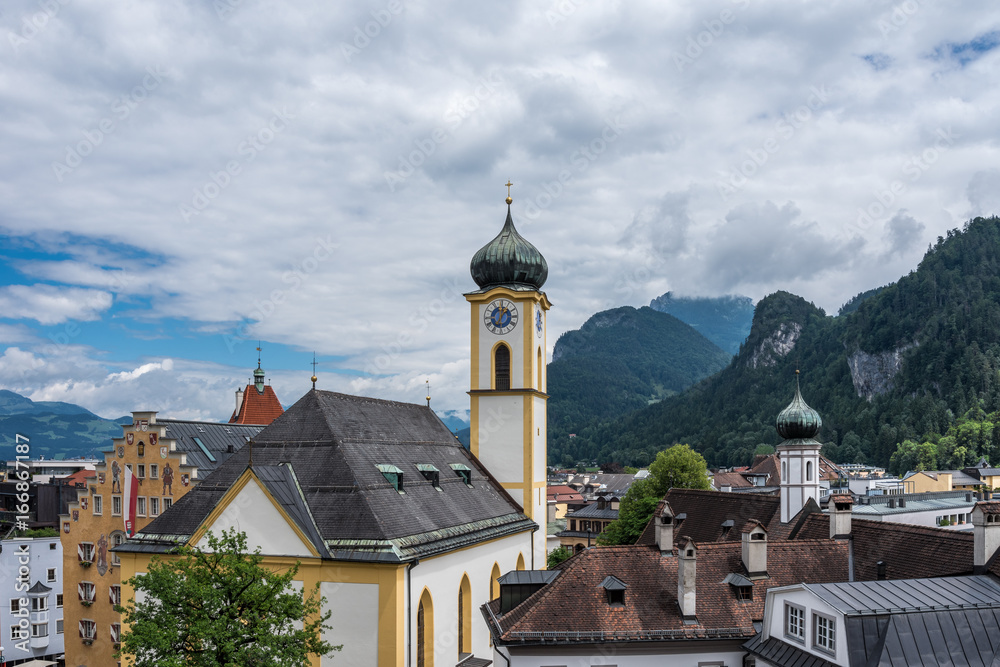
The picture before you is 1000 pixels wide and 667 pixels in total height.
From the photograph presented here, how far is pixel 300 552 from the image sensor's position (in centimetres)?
2809

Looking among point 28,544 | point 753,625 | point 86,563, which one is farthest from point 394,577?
point 28,544

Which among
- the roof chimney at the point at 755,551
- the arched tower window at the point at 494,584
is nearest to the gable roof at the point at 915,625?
the roof chimney at the point at 755,551

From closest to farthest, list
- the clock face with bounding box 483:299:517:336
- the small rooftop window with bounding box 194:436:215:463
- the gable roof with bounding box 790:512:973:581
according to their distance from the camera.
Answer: the gable roof with bounding box 790:512:973:581
the clock face with bounding box 483:299:517:336
the small rooftop window with bounding box 194:436:215:463

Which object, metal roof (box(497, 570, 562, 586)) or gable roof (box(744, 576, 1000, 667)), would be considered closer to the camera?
gable roof (box(744, 576, 1000, 667))

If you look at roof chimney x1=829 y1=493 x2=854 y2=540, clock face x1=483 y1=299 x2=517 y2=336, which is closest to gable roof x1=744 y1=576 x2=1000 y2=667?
roof chimney x1=829 y1=493 x2=854 y2=540

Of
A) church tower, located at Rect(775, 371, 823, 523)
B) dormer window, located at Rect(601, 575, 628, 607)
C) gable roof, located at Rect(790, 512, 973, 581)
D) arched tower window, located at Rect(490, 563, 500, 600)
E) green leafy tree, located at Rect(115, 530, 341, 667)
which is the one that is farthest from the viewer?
church tower, located at Rect(775, 371, 823, 523)

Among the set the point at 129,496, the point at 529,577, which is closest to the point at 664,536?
the point at 529,577

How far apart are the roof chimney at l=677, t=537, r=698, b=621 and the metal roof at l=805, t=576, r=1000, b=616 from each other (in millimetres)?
4572

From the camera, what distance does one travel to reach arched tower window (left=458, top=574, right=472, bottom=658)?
110 feet

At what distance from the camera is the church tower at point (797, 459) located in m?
51.6

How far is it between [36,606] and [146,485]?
16889 millimetres

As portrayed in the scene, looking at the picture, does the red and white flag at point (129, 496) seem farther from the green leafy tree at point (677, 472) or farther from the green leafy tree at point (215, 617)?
the green leafy tree at point (677, 472)

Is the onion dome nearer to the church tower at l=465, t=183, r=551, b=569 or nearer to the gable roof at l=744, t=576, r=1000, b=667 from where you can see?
the church tower at l=465, t=183, r=551, b=569

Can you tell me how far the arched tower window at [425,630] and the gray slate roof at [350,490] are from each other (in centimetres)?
190
